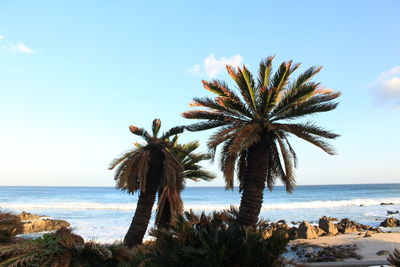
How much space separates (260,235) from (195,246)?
1286 mm

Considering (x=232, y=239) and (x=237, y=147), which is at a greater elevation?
(x=237, y=147)

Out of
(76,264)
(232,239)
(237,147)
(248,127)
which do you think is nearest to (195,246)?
(232,239)

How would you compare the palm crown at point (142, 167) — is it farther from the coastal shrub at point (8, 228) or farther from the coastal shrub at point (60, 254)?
the coastal shrub at point (60, 254)

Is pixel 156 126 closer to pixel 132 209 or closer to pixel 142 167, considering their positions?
pixel 142 167


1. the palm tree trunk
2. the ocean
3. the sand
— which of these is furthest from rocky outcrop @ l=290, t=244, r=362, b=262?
the ocean

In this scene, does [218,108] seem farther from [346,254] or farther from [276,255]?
[346,254]

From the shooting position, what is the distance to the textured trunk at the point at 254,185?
11446 millimetres

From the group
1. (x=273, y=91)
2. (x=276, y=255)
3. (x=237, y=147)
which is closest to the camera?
(x=276, y=255)

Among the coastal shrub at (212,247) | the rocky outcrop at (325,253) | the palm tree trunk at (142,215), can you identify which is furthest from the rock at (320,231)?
the coastal shrub at (212,247)

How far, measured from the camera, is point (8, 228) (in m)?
8.69

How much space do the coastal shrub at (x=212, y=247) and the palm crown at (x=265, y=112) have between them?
503 cm

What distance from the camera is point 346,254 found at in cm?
1497

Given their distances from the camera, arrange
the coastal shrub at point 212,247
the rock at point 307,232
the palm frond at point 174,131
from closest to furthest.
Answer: the coastal shrub at point 212,247 < the palm frond at point 174,131 < the rock at point 307,232

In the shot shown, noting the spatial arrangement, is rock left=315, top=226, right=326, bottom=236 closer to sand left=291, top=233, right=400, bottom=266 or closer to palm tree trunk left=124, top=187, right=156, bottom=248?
sand left=291, top=233, right=400, bottom=266
